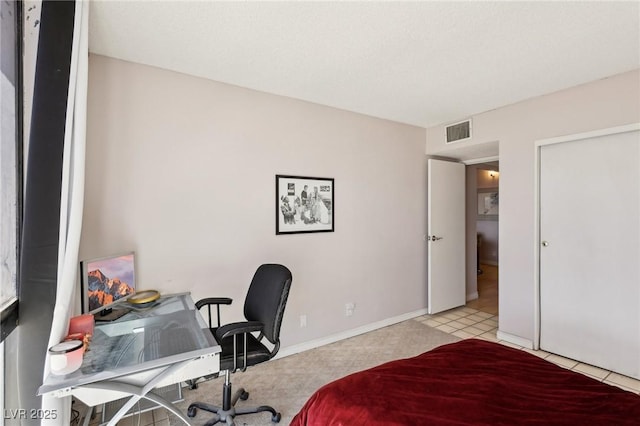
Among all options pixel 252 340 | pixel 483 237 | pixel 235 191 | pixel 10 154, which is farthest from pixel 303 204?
pixel 483 237

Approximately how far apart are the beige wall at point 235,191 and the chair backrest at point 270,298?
1.47 ft

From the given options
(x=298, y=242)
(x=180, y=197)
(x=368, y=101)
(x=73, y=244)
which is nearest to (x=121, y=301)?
(x=73, y=244)

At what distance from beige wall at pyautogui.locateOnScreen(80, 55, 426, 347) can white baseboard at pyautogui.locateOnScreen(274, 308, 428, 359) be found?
0.06 m

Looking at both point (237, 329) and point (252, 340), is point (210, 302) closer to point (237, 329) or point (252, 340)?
point (252, 340)

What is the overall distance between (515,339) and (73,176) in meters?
4.04

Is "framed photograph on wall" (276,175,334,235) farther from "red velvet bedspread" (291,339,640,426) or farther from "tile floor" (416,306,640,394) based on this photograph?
"tile floor" (416,306,640,394)

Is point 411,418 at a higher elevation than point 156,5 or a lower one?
lower

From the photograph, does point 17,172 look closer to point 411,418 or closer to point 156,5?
point 156,5

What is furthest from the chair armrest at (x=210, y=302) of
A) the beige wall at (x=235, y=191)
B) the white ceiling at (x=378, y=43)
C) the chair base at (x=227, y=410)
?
the white ceiling at (x=378, y=43)

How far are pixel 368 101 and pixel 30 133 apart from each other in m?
2.66

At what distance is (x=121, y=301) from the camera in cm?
204

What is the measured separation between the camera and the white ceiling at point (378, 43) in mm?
1743

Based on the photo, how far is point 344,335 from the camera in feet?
10.9

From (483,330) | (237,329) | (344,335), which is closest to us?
(237,329)
